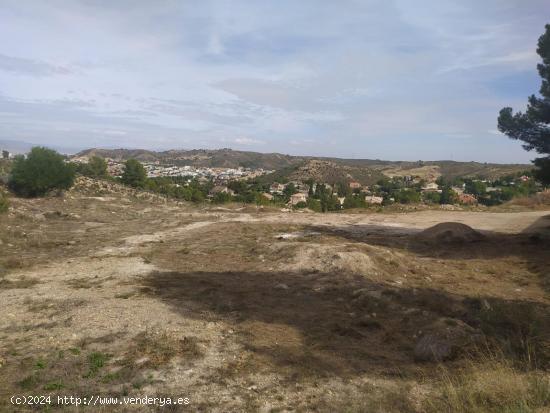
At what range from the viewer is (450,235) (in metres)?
13.7

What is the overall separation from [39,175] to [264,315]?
22.1 m

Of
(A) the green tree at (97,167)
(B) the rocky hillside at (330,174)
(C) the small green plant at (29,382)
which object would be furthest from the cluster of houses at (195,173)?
(C) the small green plant at (29,382)

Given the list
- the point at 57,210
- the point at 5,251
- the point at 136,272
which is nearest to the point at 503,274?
the point at 136,272

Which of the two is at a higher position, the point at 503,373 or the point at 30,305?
the point at 503,373

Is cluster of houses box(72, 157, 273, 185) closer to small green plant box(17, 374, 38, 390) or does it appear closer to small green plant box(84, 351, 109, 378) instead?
small green plant box(84, 351, 109, 378)

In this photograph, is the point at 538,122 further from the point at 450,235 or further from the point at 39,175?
the point at 39,175

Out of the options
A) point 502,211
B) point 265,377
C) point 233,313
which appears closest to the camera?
point 265,377

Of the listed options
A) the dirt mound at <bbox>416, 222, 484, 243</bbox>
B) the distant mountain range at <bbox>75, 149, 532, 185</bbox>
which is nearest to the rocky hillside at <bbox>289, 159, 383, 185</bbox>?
the distant mountain range at <bbox>75, 149, 532, 185</bbox>

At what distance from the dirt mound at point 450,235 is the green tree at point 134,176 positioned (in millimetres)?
27245

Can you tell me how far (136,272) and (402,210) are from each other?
649 inches

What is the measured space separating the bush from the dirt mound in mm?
20310

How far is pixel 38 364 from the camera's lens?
527 centimetres

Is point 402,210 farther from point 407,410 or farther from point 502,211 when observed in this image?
point 407,410

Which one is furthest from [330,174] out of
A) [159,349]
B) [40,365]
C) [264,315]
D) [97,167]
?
[40,365]
